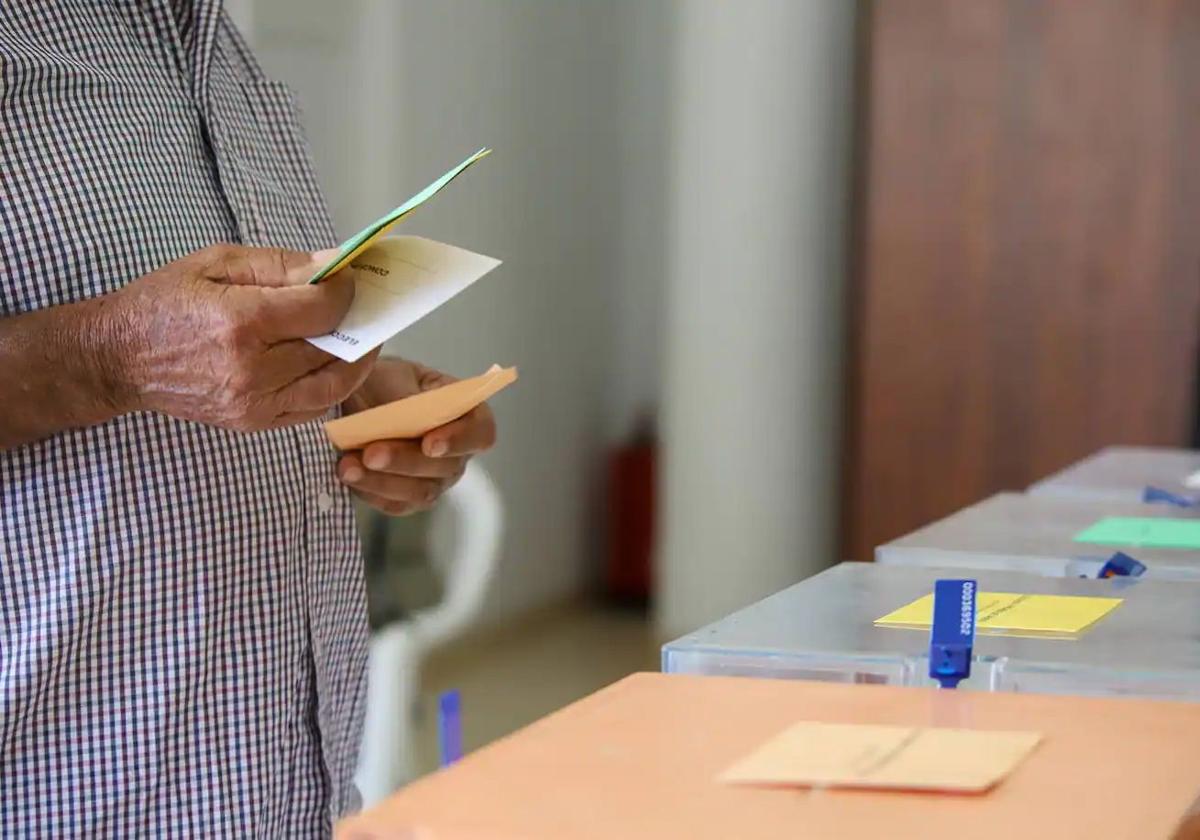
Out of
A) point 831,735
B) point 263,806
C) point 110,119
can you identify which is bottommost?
point 263,806

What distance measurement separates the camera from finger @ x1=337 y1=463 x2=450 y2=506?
137 centimetres

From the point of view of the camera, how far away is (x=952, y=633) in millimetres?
968

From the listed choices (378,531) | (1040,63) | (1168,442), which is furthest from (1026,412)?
(378,531)

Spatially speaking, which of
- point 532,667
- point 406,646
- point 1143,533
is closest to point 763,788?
point 1143,533

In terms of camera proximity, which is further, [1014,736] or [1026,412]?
[1026,412]

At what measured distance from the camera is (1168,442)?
3.79 meters

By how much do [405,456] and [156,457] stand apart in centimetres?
23

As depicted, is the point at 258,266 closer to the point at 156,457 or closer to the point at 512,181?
the point at 156,457

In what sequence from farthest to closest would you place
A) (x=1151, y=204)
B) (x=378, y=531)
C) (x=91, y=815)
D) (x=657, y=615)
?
(x=657, y=615) < (x=1151, y=204) < (x=378, y=531) < (x=91, y=815)

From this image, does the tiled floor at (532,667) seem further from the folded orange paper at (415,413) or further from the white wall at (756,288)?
the folded orange paper at (415,413)

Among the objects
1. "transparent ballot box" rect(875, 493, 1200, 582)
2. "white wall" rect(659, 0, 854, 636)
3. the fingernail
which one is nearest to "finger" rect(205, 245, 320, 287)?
the fingernail

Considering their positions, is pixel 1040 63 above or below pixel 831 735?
above

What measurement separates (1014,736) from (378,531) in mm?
1773

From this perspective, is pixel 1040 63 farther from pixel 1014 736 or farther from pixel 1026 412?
pixel 1014 736
